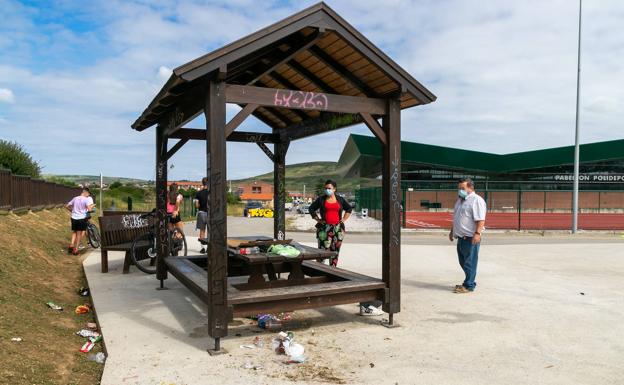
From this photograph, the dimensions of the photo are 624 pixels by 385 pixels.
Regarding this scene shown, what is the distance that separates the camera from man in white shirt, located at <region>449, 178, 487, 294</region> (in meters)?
7.36

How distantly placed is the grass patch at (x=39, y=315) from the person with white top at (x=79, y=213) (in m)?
0.37

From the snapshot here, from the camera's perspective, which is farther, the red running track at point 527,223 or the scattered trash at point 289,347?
the red running track at point 527,223

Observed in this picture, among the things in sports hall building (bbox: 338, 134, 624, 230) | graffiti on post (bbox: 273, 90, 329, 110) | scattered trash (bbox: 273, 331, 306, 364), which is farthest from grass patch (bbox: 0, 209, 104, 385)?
sports hall building (bbox: 338, 134, 624, 230)

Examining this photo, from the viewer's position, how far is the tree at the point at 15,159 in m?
22.0

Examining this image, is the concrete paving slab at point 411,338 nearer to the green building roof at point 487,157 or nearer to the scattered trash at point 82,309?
the scattered trash at point 82,309

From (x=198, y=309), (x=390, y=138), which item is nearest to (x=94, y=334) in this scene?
(x=198, y=309)

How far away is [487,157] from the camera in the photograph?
140 feet

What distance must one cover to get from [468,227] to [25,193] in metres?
14.3

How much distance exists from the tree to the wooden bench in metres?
15.3

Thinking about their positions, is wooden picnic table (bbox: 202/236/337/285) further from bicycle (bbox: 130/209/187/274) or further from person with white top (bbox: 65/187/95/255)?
person with white top (bbox: 65/187/95/255)

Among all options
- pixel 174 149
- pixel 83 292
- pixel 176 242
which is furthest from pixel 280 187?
pixel 83 292

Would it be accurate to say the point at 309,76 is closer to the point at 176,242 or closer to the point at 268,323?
the point at 268,323

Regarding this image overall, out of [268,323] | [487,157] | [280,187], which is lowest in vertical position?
[268,323]

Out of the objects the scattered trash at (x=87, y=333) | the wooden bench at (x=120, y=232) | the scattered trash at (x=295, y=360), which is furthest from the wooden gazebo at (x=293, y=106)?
the wooden bench at (x=120, y=232)
